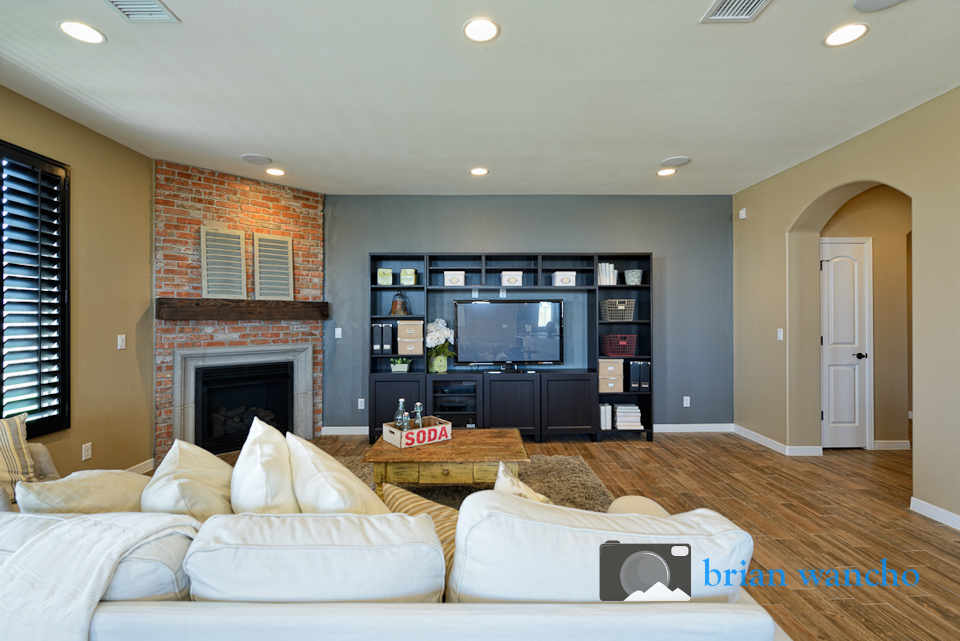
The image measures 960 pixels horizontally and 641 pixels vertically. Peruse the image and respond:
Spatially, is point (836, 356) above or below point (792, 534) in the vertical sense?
above

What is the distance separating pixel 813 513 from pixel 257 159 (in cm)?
488

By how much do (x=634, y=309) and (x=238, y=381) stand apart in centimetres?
404

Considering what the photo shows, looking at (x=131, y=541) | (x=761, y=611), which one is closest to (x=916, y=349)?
(x=761, y=611)

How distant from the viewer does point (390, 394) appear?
463 cm

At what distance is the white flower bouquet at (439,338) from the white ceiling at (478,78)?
66.0 inches

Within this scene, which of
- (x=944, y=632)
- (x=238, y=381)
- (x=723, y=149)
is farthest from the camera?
(x=238, y=381)

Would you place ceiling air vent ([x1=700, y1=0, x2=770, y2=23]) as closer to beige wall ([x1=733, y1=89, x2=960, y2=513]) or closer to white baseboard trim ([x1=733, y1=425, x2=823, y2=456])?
beige wall ([x1=733, y1=89, x2=960, y2=513])

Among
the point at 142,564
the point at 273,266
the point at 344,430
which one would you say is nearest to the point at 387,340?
the point at 344,430

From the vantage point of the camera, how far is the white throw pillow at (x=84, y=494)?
107cm

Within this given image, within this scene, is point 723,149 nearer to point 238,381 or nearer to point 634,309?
point 634,309

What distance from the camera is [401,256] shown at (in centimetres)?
479

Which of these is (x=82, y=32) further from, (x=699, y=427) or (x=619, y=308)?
(x=699, y=427)

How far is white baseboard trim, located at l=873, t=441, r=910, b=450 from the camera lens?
4.33 meters

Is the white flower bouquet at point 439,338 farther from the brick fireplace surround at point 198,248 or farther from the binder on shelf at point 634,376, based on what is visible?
the binder on shelf at point 634,376
